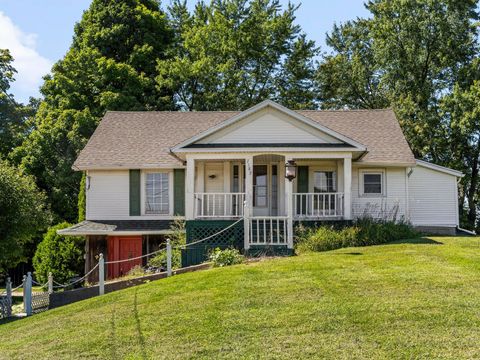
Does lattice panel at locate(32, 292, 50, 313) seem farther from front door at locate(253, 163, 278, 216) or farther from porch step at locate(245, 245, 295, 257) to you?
front door at locate(253, 163, 278, 216)

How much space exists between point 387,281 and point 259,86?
25.3 metres

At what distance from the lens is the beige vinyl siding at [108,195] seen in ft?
72.1

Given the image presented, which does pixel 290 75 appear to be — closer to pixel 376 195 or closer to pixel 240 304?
pixel 376 195

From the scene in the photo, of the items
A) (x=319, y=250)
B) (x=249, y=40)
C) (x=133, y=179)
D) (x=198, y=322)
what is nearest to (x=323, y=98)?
(x=249, y=40)

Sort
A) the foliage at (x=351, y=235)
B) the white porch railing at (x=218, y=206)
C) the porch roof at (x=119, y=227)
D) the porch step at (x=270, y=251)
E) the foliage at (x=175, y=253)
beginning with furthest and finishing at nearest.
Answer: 1. the porch roof at (x=119, y=227)
2. the white porch railing at (x=218, y=206)
3. the foliage at (x=175, y=253)
4. the foliage at (x=351, y=235)
5. the porch step at (x=270, y=251)

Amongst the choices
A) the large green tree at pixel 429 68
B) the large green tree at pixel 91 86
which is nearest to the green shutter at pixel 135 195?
the large green tree at pixel 91 86

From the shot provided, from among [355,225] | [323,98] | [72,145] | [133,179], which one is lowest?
[355,225]

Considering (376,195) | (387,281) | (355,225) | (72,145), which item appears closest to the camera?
(387,281)

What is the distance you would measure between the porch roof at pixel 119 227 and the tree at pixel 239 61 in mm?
13985

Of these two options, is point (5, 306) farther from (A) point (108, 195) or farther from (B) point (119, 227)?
(A) point (108, 195)

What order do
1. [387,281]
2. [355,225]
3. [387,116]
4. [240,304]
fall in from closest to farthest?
[240,304] < [387,281] < [355,225] < [387,116]

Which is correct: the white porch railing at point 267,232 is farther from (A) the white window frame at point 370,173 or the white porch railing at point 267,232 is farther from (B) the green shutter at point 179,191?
(A) the white window frame at point 370,173

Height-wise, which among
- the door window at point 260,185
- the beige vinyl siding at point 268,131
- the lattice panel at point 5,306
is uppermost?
the beige vinyl siding at point 268,131

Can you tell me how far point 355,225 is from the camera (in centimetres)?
1920
